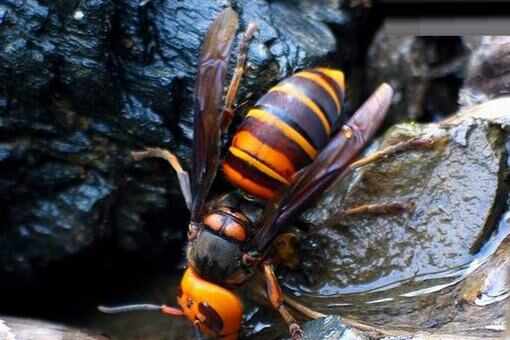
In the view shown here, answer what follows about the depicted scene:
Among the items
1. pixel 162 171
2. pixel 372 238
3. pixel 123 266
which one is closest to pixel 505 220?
pixel 372 238

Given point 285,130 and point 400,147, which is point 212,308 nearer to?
point 285,130

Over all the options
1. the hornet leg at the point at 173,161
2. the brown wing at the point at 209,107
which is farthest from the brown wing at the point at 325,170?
the hornet leg at the point at 173,161

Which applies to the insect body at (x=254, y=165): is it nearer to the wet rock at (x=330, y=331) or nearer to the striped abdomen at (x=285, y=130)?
the striped abdomen at (x=285, y=130)

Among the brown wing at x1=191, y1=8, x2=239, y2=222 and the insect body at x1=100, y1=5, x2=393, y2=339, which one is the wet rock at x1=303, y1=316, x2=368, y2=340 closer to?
the insect body at x1=100, y1=5, x2=393, y2=339

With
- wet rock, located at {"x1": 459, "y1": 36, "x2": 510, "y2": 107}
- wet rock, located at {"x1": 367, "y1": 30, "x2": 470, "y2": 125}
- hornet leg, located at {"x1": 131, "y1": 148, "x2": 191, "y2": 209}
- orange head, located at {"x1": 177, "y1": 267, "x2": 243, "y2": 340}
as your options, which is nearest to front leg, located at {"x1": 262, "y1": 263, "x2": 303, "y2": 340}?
orange head, located at {"x1": 177, "y1": 267, "x2": 243, "y2": 340}

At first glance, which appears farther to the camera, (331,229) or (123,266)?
(123,266)

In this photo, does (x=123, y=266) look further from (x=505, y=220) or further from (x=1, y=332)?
(x=505, y=220)
